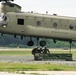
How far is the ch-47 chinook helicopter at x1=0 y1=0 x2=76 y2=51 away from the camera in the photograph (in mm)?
47938

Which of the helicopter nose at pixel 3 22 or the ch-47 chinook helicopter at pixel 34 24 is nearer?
the helicopter nose at pixel 3 22

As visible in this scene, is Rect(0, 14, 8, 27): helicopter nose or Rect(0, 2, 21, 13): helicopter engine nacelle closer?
Rect(0, 14, 8, 27): helicopter nose

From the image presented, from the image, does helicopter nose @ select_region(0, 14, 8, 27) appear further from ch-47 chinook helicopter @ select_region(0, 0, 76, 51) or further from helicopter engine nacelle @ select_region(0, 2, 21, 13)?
helicopter engine nacelle @ select_region(0, 2, 21, 13)

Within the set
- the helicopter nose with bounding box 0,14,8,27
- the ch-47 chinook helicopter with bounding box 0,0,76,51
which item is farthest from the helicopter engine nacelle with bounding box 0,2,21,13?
the helicopter nose with bounding box 0,14,8,27

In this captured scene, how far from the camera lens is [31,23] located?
48.9m

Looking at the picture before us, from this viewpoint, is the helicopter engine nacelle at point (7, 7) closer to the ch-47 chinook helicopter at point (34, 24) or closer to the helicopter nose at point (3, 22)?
the ch-47 chinook helicopter at point (34, 24)

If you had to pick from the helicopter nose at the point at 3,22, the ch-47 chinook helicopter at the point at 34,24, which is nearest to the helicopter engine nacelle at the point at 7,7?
the ch-47 chinook helicopter at the point at 34,24

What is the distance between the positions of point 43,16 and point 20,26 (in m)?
3.38

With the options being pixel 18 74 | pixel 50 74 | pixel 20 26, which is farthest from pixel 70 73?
pixel 20 26

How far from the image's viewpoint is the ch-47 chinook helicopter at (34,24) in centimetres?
4794

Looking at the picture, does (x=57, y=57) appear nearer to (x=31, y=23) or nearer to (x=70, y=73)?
(x=31, y=23)

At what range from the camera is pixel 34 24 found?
4909 centimetres

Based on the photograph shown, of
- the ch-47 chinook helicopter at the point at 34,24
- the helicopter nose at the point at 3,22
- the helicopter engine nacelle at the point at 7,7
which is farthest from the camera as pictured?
the helicopter engine nacelle at the point at 7,7

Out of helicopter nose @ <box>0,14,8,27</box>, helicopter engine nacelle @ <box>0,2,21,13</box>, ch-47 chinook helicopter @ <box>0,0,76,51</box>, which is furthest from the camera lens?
helicopter engine nacelle @ <box>0,2,21,13</box>
